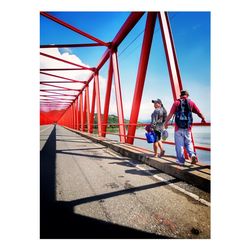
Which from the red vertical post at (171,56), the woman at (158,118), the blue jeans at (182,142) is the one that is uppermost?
the red vertical post at (171,56)

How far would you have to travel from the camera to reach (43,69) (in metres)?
14.6

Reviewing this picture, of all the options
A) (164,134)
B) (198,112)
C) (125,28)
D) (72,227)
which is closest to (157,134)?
(164,134)

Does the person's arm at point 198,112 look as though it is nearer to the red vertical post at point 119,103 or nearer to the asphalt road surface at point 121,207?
the asphalt road surface at point 121,207

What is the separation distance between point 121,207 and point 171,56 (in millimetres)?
4227

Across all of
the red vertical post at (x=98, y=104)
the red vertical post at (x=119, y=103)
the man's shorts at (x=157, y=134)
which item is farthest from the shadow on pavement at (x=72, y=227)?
the red vertical post at (x=98, y=104)

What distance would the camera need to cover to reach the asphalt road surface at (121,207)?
1.64 metres

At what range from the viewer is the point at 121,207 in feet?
6.86

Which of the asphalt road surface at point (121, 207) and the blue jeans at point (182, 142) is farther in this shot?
the blue jeans at point (182, 142)

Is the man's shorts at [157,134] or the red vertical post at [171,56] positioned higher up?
the red vertical post at [171,56]

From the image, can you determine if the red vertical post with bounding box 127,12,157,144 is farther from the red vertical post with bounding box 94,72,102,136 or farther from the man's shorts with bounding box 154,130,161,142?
the red vertical post with bounding box 94,72,102,136

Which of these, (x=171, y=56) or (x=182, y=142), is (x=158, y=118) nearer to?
(x=182, y=142)
